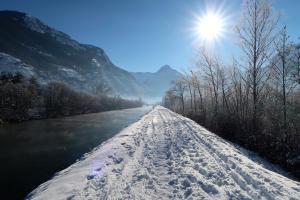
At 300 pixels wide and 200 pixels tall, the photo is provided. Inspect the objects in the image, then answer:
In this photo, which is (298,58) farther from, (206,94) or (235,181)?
(206,94)

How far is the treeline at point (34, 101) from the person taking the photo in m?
49.0

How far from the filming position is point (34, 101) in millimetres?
58938

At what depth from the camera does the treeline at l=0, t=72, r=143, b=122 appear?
49.0m

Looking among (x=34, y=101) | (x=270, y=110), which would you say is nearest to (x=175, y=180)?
(x=270, y=110)

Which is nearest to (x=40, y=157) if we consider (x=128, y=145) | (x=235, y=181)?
(x=128, y=145)

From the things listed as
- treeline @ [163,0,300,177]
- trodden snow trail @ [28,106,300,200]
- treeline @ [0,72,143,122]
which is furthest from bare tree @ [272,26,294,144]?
treeline @ [0,72,143,122]

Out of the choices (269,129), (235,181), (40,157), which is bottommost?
(40,157)

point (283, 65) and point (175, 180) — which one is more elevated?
point (283, 65)

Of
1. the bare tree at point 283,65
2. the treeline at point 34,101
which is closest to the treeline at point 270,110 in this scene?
the bare tree at point 283,65

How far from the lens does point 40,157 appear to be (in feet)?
51.1

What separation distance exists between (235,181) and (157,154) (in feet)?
14.9

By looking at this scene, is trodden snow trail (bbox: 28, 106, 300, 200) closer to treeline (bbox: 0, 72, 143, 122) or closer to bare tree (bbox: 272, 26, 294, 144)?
bare tree (bbox: 272, 26, 294, 144)

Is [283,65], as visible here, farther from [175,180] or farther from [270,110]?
[175,180]

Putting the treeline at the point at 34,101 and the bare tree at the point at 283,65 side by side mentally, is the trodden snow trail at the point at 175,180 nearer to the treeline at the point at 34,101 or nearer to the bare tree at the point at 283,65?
the bare tree at the point at 283,65
